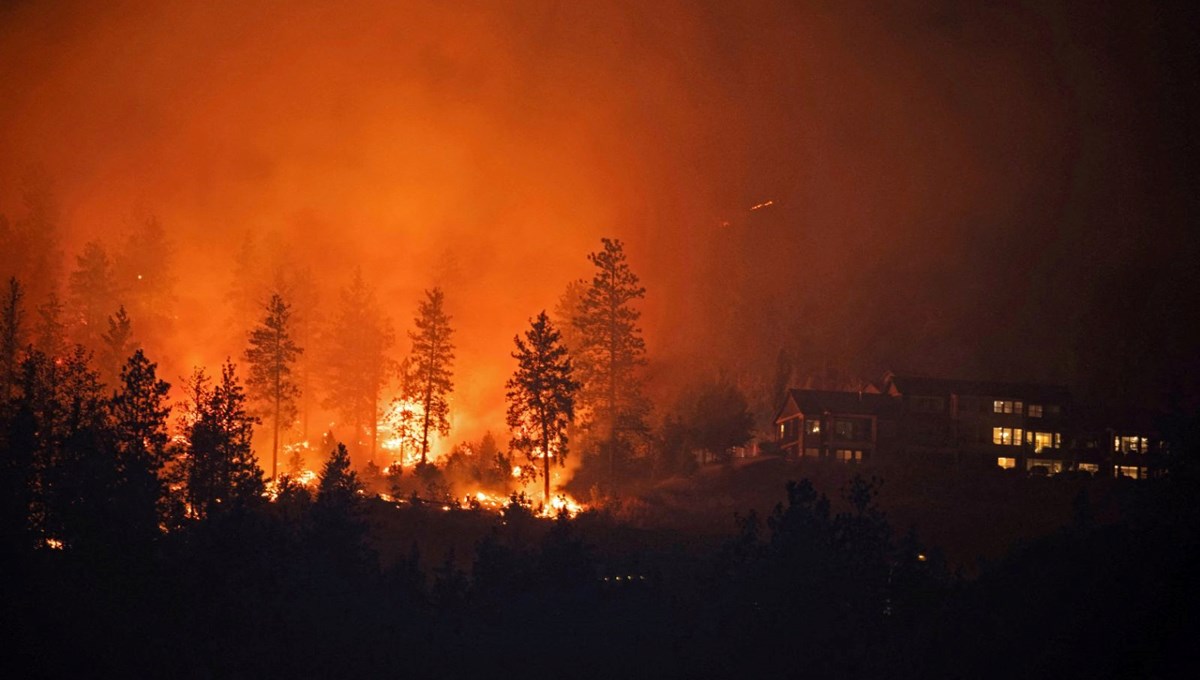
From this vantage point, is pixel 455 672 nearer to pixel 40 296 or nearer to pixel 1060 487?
pixel 1060 487

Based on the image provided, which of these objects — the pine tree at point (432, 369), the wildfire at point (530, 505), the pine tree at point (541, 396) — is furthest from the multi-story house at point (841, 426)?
the pine tree at point (432, 369)

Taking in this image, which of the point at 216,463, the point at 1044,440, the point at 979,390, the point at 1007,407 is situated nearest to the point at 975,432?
the point at 1007,407

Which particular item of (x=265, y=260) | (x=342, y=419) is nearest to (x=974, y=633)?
(x=342, y=419)

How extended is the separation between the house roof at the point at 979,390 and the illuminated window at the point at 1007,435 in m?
2.92

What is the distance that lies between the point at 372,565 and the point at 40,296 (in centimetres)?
9239

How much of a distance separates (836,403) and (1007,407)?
1549cm

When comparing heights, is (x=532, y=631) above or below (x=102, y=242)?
below

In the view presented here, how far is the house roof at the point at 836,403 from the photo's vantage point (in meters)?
98.1

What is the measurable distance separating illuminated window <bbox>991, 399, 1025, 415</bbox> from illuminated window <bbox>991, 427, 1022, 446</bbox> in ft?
5.04

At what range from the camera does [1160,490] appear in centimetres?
3869

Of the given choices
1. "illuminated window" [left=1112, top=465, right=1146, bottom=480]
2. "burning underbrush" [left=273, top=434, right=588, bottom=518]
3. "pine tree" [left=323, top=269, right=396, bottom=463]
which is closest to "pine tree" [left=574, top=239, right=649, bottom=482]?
"burning underbrush" [left=273, top=434, right=588, bottom=518]

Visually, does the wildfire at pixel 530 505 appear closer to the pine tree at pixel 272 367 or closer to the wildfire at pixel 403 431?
the wildfire at pixel 403 431

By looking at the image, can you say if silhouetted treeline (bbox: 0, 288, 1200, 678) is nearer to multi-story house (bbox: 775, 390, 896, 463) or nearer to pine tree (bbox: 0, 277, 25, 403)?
pine tree (bbox: 0, 277, 25, 403)

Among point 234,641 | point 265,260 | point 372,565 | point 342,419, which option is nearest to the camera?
point 234,641
